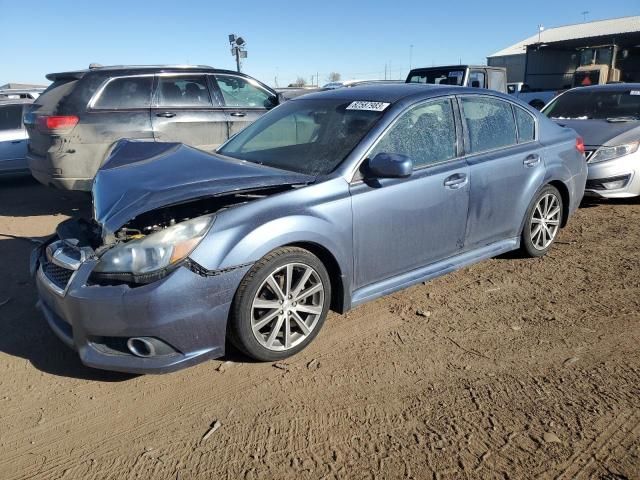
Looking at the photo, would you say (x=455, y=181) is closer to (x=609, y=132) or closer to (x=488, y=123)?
(x=488, y=123)

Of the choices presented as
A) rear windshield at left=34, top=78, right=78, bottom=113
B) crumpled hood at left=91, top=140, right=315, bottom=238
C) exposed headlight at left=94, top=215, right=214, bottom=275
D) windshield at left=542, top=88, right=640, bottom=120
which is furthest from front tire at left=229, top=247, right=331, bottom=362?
windshield at left=542, top=88, right=640, bottom=120

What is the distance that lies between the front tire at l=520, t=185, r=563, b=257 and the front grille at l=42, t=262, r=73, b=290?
362 centimetres

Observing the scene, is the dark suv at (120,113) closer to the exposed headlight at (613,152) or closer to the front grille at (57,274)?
the front grille at (57,274)

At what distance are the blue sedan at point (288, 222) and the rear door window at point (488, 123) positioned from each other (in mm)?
15

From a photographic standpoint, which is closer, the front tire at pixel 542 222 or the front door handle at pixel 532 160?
the front door handle at pixel 532 160

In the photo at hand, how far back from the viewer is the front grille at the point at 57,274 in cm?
290

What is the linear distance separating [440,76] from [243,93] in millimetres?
7018

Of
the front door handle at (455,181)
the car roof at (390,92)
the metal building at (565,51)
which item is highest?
the metal building at (565,51)

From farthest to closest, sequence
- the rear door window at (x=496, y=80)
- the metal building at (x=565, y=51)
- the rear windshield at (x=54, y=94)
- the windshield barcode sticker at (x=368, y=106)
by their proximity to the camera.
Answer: the metal building at (x=565, y=51) → the rear door window at (x=496, y=80) → the rear windshield at (x=54, y=94) → the windshield barcode sticker at (x=368, y=106)

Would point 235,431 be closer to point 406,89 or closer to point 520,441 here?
point 520,441

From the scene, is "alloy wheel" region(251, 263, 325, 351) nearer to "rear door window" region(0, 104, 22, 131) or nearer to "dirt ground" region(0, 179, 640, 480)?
"dirt ground" region(0, 179, 640, 480)

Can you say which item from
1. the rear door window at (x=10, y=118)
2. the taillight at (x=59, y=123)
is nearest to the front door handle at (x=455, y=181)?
the taillight at (x=59, y=123)

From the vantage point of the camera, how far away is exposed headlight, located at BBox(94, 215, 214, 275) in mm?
2713

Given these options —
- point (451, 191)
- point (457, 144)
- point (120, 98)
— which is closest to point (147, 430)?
point (451, 191)
